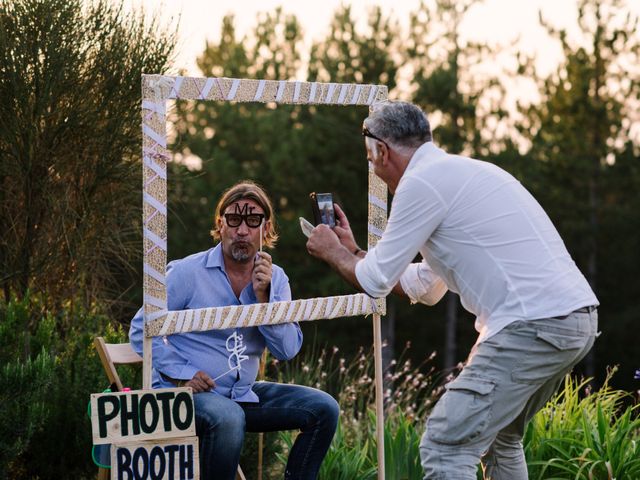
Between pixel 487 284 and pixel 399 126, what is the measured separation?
0.59 m

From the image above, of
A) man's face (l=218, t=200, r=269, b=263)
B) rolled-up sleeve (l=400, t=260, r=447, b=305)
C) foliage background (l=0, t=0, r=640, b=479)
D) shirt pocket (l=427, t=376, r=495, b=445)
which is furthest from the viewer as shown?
foliage background (l=0, t=0, r=640, b=479)

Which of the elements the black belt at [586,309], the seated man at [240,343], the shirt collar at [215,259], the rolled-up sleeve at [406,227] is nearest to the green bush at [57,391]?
the seated man at [240,343]

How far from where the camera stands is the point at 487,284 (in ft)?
10.8

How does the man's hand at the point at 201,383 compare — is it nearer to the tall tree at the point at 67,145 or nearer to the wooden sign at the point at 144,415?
the wooden sign at the point at 144,415

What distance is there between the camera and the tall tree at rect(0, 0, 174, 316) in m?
6.18

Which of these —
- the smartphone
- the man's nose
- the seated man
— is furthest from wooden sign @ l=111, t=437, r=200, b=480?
the smartphone

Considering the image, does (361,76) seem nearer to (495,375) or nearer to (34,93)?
(34,93)

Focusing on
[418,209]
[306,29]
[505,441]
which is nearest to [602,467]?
[505,441]

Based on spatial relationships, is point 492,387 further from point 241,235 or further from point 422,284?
point 241,235

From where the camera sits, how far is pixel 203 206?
12250mm

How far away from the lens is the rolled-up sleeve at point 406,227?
10.7 feet

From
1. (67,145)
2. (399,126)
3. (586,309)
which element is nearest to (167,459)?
(399,126)

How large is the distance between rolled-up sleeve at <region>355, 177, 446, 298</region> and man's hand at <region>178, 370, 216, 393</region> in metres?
0.95

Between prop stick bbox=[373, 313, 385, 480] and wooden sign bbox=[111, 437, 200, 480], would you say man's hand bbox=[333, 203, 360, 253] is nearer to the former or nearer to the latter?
prop stick bbox=[373, 313, 385, 480]
